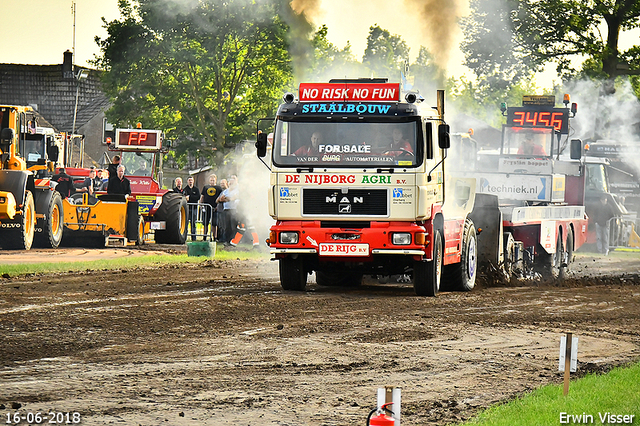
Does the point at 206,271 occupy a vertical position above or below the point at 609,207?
below

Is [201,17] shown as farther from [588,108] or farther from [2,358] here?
[2,358]

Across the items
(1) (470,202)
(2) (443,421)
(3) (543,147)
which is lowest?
(2) (443,421)

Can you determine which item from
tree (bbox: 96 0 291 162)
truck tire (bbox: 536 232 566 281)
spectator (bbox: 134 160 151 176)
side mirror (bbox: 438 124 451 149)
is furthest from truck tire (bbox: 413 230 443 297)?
tree (bbox: 96 0 291 162)

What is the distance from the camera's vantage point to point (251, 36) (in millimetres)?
43562

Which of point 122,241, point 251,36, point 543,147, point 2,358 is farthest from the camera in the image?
point 251,36

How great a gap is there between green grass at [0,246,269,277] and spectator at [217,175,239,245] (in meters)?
1.76

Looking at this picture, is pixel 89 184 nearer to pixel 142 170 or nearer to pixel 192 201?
pixel 142 170

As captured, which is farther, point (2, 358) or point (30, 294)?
point (30, 294)

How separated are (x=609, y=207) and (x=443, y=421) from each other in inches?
977

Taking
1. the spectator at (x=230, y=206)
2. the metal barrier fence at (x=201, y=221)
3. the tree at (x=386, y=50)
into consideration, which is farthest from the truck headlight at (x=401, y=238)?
the metal barrier fence at (x=201, y=221)

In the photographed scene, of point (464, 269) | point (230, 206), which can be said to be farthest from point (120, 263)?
point (464, 269)

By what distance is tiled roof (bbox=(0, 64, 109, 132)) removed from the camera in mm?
71562

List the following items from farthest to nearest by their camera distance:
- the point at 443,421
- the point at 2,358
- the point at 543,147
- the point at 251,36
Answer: the point at 251,36 → the point at 543,147 → the point at 2,358 → the point at 443,421

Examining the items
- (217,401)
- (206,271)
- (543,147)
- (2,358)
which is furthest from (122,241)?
(217,401)
